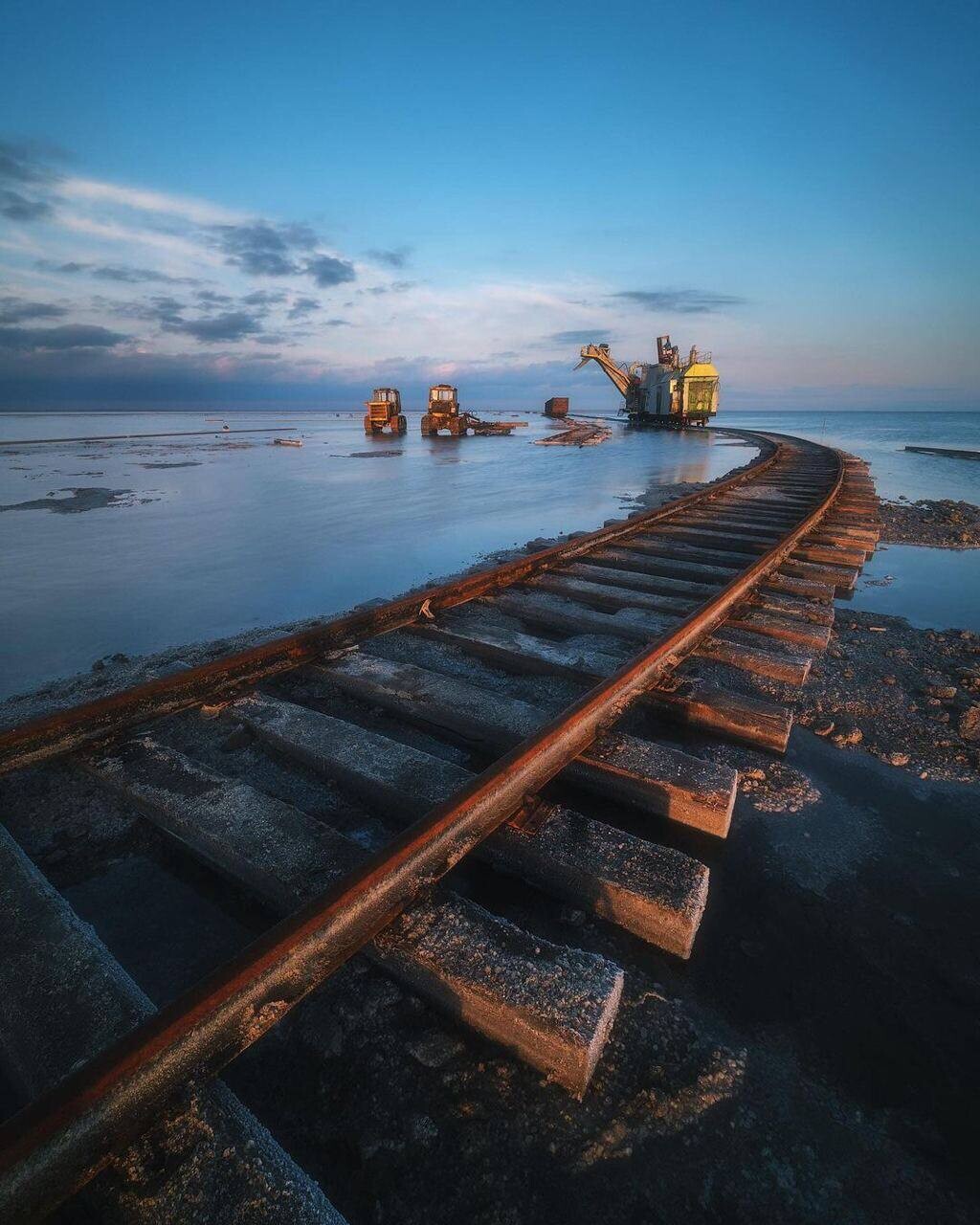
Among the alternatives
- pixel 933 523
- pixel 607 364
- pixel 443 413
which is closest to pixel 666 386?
pixel 607 364

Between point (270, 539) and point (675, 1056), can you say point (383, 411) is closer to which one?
point (270, 539)

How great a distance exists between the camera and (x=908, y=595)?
6.41 metres

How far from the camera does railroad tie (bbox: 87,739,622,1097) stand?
4.47ft

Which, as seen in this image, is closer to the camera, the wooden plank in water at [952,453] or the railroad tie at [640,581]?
the railroad tie at [640,581]

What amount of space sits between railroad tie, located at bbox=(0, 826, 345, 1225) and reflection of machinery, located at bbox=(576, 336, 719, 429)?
46.4m

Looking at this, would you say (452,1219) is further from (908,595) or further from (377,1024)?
(908,595)

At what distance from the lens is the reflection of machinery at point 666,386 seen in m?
41.4

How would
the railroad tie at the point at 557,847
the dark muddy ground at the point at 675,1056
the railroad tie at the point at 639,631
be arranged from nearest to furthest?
the dark muddy ground at the point at 675,1056, the railroad tie at the point at 557,847, the railroad tie at the point at 639,631

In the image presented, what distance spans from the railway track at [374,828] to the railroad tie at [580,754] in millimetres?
13

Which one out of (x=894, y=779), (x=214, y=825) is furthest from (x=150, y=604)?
(x=894, y=779)

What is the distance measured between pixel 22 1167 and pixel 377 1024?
0.78 metres

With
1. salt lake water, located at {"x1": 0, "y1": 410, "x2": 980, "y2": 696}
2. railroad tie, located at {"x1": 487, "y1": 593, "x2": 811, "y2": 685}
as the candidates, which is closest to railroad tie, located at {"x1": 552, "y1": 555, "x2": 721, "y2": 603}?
railroad tie, located at {"x1": 487, "y1": 593, "x2": 811, "y2": 685}

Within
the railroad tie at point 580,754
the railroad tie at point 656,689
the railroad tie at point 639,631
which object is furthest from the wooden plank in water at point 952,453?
the railroad tie at point 580,754

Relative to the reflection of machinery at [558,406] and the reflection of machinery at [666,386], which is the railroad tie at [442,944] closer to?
the reflection of machinery at [666,386]
